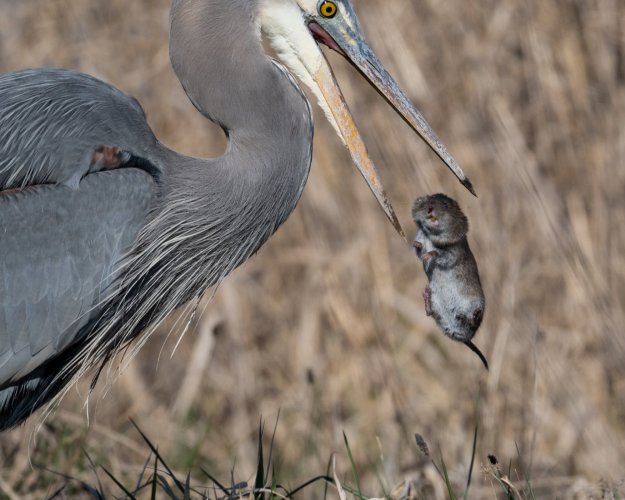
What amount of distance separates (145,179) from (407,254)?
3.20 meters

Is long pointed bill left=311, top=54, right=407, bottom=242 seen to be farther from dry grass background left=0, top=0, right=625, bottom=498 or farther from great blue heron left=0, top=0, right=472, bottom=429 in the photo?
dry grass background left=0, top=0, right=625, bottom=498

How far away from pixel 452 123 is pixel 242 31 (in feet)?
9.79

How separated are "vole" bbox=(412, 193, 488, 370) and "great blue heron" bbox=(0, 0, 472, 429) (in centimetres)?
32

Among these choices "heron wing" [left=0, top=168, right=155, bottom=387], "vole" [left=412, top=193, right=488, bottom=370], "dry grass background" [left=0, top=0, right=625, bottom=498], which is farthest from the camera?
"dry grass background" [left=0, top=0, right=625, bottom=498]

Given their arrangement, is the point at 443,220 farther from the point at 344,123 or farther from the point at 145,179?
the point at 145,179

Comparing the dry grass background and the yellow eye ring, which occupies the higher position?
the yellow eye ring

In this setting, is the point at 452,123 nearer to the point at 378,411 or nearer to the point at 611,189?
the point at 611,189

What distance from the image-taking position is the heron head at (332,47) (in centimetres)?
360

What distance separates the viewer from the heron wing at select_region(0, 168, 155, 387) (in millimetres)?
3541

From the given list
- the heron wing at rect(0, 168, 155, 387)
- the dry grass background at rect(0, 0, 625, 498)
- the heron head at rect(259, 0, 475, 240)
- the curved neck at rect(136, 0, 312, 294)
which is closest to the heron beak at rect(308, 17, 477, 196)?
the heron head at rect(259, 0, 475, 240)

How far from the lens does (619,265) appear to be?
6148 mm

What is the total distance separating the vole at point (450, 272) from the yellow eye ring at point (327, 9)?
30.8 inches

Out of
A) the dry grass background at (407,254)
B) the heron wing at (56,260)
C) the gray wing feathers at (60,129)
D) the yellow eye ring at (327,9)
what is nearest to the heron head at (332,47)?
the yellow eye ring at (327,9)

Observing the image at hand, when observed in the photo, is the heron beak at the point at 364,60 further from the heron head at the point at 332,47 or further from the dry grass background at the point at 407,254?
the dry grass background at the point at 407,254
